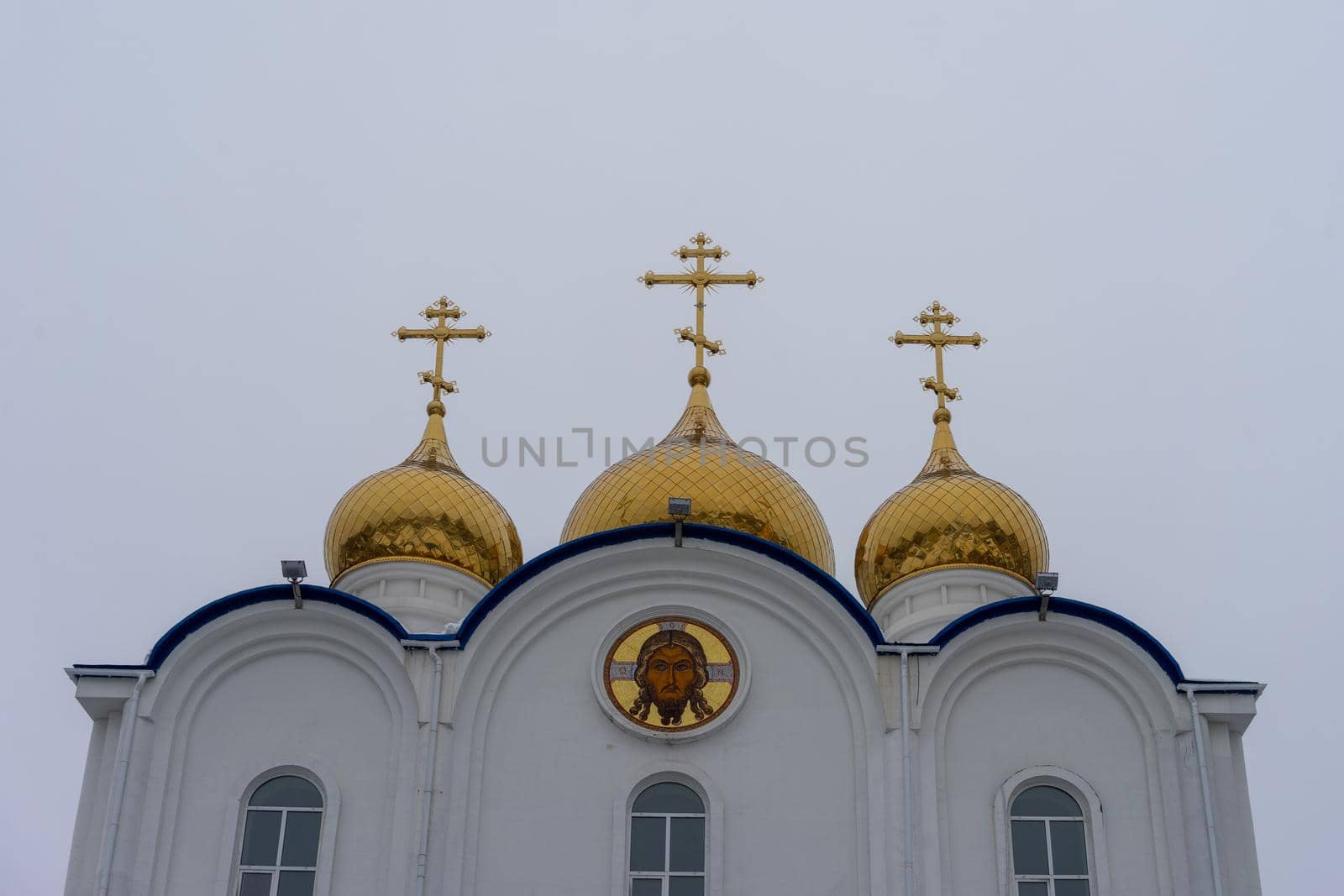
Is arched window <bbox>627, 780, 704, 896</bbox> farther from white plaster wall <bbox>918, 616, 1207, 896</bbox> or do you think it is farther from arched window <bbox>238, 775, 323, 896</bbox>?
arched window <bbox>238, 775, 323, 896</bbox>

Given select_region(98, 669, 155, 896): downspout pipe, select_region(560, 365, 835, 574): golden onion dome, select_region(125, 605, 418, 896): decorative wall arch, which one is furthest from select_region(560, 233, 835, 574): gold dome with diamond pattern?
select_region(98, 669, 155, 896): downspout pipe

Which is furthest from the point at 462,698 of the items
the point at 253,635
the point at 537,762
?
the point at 253,635

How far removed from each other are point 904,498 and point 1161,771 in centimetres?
544

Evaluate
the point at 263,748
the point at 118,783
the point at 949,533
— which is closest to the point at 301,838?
the point at 263,748

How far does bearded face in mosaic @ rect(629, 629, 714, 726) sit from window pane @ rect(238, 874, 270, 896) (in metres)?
3.03

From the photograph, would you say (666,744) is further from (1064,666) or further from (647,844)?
(1064,666)

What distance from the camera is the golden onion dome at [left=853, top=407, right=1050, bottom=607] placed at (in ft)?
66.5

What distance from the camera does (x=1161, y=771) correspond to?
52.2 feet

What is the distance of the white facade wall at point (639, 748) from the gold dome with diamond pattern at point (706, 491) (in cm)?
250

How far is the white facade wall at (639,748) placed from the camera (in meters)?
15.5

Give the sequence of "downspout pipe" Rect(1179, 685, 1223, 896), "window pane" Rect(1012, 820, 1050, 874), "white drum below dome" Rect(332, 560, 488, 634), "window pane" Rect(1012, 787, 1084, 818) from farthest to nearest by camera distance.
Result: "white drum below dome" Rect(332, 560, 488, 634), "window pane" Rect(1012, 787, 1084, 818), "window pane" Rect(1012, 820, 1050, 874), "downspout pipe" Rect(1179, 685, 1223, 896)

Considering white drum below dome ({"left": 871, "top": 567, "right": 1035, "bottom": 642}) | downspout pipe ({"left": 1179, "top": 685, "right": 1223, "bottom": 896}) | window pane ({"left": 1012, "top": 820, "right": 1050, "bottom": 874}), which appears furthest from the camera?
white drum below dome ({"left": 871, "top": 567, "right": 1035, "bottom": 642})

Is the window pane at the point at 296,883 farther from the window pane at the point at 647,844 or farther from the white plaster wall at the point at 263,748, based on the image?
the window pane at the point at 647,844

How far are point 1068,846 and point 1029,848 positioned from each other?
30cm
